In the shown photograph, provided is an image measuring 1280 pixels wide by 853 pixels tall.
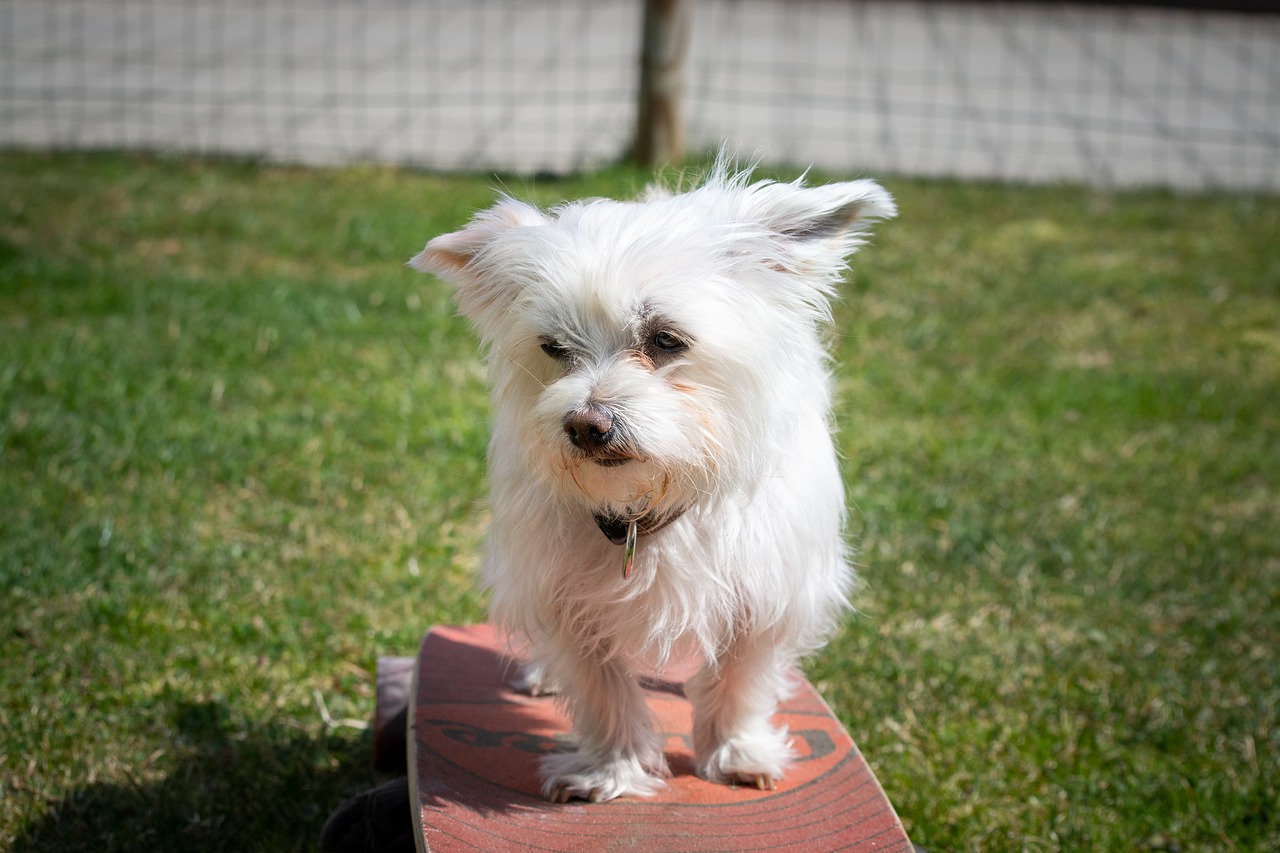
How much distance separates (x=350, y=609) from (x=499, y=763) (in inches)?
40.3

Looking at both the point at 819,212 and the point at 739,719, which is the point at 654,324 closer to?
the point at 819,212

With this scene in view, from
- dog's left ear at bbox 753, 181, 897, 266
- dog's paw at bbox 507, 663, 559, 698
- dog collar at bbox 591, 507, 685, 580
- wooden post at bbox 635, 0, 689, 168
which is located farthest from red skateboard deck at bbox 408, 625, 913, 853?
wooden post at bbox 635, 0, 689, 168

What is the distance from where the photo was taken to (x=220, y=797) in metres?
2.76

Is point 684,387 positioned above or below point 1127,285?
above

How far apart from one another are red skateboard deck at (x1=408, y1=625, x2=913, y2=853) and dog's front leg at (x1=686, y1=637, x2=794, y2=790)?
0.11 ft

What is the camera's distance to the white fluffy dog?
2121mm

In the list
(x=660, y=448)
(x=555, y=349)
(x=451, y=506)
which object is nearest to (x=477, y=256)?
(x=555, y=349)

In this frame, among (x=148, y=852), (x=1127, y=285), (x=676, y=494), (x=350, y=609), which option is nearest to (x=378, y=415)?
(x=350, y=609)

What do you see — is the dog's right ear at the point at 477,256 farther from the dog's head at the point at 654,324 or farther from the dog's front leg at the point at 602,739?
the dog's front leg at the point at 602,739

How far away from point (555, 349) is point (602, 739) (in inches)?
33.0

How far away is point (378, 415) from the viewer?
14.9 ft

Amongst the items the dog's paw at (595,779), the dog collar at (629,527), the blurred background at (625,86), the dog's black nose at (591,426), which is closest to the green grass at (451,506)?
the dog's paw at (595,779)

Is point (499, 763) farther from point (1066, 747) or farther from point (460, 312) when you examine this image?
point (1066, 747)

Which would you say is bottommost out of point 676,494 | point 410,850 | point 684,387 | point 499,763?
point 410,850
